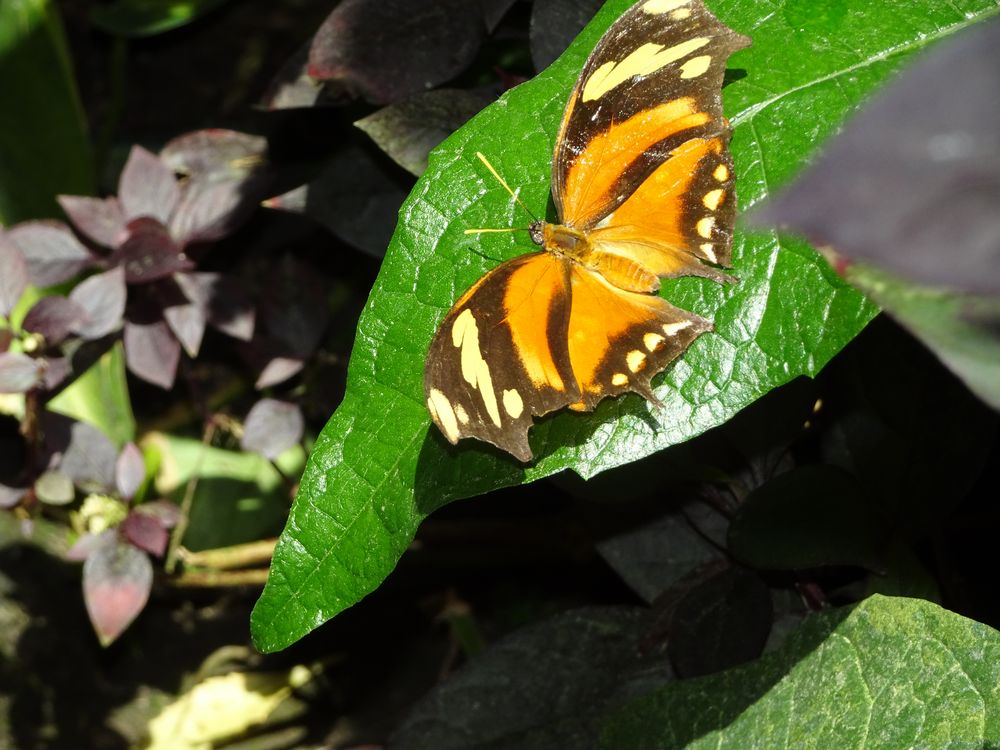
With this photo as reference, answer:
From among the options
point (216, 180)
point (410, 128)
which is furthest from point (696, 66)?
point (216, 180)

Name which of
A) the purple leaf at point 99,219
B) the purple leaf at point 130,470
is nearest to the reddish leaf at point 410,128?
the purple leaf at point 99,219

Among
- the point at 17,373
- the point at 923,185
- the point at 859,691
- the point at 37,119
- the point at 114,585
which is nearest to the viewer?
the point at 923,185

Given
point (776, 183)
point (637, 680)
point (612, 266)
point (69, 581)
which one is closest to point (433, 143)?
point (612, 266)

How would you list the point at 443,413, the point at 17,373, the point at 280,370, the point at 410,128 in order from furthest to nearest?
the point at 280,370 → the point at 17,373 → the point at 410,128 → the point at 443,413

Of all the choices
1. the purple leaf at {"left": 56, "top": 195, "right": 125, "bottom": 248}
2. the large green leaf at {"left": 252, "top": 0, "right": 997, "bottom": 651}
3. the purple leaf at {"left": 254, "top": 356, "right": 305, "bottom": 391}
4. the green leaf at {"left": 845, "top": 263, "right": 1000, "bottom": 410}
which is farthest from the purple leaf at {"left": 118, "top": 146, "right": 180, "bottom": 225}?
the green leaf at {"left": 845, "top": 263, "right": 1000, "bottom": 410}

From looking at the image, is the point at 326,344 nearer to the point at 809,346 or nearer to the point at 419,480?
the point at 419,480

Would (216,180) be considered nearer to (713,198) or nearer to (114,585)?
(114,585)

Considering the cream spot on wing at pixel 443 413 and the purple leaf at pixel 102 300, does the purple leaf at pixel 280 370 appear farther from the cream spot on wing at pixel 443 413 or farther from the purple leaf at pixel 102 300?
the cream spot on wing at pixel 443 413

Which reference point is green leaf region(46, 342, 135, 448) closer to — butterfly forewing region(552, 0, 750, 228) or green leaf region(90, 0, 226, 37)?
green leaf region(90, 0, 226, 37)

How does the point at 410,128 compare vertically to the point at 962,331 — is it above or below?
below
